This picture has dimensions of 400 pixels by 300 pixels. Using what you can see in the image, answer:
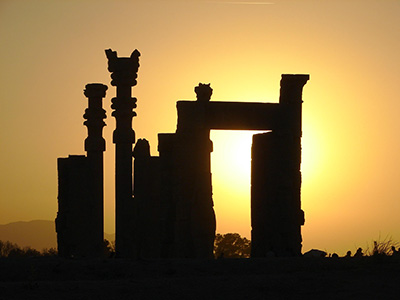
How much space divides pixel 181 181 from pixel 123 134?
419 centimetres

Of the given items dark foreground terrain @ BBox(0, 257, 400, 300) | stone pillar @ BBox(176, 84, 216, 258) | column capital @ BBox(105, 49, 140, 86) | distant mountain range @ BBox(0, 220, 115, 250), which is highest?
distant mountain range @ BBox(0, 220, 115, 250)

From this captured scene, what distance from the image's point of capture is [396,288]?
16094 millimetres

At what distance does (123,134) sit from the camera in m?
27.4

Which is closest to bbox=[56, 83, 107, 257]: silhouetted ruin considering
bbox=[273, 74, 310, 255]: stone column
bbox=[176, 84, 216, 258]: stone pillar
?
bbox=[176, 84, 216, 258]: stone pillar

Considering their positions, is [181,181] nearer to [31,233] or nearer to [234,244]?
[234,244]

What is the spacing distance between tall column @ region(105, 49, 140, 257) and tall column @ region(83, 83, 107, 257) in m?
0.79

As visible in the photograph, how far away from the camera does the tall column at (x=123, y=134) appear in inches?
1070

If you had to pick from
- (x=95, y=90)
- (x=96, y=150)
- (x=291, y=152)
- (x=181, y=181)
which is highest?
(x=95, y=90)

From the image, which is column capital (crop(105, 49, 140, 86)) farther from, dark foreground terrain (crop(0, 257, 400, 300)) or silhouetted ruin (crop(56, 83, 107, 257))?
dark foreground terrain (crop(0, 257, 400, 300))

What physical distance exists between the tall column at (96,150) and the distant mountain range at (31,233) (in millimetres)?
102956

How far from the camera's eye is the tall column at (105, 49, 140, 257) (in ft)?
89.1

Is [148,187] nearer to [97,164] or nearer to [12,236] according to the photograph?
[97,164]

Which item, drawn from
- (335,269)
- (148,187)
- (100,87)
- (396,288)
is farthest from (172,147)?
(396,288)

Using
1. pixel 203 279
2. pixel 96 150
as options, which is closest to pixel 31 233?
pixel 96 150
